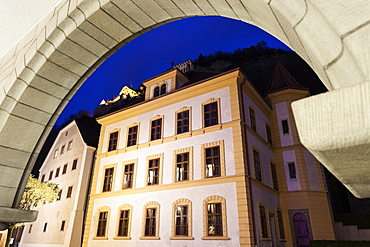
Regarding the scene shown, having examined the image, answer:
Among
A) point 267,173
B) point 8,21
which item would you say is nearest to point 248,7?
point 8,21

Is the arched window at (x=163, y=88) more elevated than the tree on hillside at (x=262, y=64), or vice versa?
the tree on hillside at (x=262, y=64)

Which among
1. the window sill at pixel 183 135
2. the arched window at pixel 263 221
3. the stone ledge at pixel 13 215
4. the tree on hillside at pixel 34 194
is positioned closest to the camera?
the stone ledge at pixel 13 215

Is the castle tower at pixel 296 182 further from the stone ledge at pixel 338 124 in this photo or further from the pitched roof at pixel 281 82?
the stone ledge at pixel 338 124

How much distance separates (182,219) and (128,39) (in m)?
11.7

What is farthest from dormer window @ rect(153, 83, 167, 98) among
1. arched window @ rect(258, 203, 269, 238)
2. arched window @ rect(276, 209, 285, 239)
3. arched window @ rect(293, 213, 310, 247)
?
arched window @ rect(293, 213, 310, 247)

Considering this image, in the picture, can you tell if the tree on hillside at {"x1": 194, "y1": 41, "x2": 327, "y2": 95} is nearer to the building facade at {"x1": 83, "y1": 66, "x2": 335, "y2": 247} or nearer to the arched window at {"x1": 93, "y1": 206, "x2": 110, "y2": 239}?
the building facade at {"x1": 83, "y1": 66, "x2": 335, "y2": 247}

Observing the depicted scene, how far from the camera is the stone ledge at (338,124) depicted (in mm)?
722

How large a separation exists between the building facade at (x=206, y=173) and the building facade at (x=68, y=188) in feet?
14.1

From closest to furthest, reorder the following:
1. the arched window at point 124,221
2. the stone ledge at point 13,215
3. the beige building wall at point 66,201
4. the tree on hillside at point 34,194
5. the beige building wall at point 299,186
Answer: the stone ledge at point 13,215, the arched window at point 124,221, the beige building wall at point 299,186, the tree on hillside at point 34,194, the beige building wall at point 66,201

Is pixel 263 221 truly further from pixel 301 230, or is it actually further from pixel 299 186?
pixel 301 230

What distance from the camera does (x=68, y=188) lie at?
72.4 feet

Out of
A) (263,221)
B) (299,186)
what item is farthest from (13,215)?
(299,186)

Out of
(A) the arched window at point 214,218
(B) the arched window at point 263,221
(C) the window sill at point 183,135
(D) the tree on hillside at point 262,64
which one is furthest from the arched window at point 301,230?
(D) the tree on hillside at point 262,64

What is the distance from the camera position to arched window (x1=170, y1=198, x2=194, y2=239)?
12.4 meters
